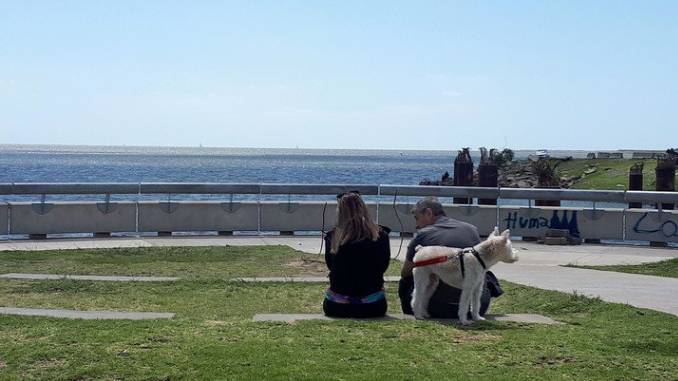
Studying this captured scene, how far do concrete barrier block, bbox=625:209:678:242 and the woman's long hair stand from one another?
11.3 meters

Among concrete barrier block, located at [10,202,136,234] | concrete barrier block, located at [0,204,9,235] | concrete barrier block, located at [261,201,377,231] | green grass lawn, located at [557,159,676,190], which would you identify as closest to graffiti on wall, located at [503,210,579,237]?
concrete barrier block, located at [261,201,377,231]

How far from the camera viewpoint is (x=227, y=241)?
17.9 metres

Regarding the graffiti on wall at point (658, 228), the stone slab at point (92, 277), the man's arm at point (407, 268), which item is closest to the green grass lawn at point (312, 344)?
the man's arm at point (407, 268)

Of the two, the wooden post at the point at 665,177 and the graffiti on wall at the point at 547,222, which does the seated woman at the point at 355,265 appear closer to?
the graffiti on wall at the point at 547,222

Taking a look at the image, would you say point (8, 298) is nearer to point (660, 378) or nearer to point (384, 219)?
point (660, 378)

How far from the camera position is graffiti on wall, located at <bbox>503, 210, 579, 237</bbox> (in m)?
18.9

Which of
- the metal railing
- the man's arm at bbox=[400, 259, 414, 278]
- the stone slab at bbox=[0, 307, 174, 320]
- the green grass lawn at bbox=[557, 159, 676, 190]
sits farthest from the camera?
the green grass lawn at bbox=[557, 159, 676, 190]

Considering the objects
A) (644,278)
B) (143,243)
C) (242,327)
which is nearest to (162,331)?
(242,327)

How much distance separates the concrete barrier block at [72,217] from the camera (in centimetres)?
1789

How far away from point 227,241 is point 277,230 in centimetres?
160

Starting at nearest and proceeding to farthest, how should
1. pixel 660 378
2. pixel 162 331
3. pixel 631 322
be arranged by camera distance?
pixel 660 378 → pixel 162 331 → pixel 631 322

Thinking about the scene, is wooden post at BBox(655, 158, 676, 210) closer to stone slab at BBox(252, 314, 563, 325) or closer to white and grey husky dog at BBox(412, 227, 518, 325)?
stone slab at BBox(252, 314, 563, 325)

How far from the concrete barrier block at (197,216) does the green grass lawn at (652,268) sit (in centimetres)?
743

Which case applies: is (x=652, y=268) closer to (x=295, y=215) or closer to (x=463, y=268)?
(x=463, y=268)
